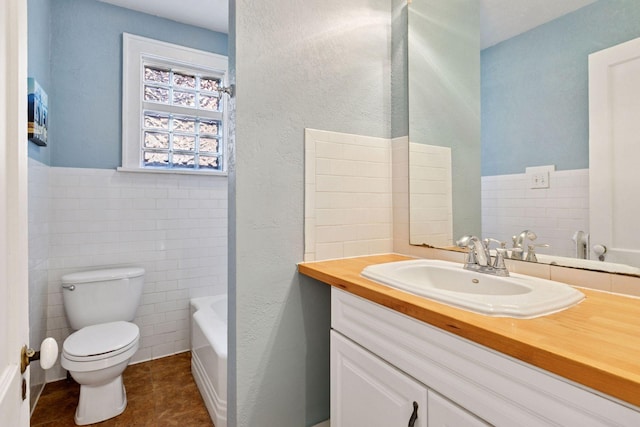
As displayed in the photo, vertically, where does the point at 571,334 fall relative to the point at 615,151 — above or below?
below

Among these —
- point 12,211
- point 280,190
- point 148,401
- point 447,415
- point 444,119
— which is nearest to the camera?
point 12,211

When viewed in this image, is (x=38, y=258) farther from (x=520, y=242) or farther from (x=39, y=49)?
(x=520, y=242)

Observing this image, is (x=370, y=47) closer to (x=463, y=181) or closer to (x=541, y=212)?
(x=463, y=181)

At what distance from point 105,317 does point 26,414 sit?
1635 millimetres

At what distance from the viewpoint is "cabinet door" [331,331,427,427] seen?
838 millimetres

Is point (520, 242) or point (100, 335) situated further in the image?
point (100, 335)

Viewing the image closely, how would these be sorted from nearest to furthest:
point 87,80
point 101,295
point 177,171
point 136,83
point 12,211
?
1. point 12,211
2. point 101,295
3. point 87,80
4. point 136,83
5. point 177,171

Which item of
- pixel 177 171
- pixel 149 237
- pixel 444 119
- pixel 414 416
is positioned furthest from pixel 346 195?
pixel 149 237

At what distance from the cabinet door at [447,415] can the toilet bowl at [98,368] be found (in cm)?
168

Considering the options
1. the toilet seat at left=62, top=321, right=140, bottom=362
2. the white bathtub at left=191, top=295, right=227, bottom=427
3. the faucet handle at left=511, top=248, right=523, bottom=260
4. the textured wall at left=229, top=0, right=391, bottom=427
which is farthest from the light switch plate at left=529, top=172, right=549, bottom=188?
the toilet seat at left=62, top=321, right=140, bottom=362

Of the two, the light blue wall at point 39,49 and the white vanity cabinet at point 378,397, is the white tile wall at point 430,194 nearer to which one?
the white vanity cabinet at point 378,397

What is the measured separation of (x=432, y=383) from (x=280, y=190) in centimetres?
86

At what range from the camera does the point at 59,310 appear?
6.79 ft

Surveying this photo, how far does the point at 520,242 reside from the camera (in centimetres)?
115
